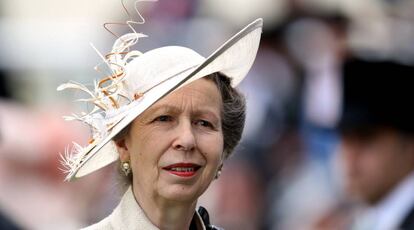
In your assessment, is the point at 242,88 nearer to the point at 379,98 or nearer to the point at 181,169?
the point at 379,98

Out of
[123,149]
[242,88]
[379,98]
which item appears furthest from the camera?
[242,88]

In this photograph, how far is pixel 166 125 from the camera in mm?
6348

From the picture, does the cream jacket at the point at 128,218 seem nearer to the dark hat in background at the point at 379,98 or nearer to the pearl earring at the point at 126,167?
the pearl earring at the point at 126,167

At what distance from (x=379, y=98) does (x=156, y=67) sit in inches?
126

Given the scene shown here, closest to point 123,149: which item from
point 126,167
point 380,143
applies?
point 126,167

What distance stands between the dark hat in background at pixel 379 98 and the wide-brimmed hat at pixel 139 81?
2.82 m

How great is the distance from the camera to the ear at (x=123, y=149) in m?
6.51

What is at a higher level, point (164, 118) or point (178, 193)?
point (164, 118)

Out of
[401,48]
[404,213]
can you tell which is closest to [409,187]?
[404,213]

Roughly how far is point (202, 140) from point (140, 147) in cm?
23

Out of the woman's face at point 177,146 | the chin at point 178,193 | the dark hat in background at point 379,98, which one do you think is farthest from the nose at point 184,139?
the dark hat in background at point 379,98

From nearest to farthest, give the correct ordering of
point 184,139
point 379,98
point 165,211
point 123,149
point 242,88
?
point 184,139, point 165,211, point 123,149, point 379,98, point 242,88

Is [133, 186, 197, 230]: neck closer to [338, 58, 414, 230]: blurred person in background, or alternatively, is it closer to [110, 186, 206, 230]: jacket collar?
[110, 186, 206, 230]: jacket collar

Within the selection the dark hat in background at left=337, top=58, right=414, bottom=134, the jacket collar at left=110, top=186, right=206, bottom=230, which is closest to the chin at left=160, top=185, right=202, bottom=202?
the jacket collar at left=110, top=186, right=206, bottom=230
